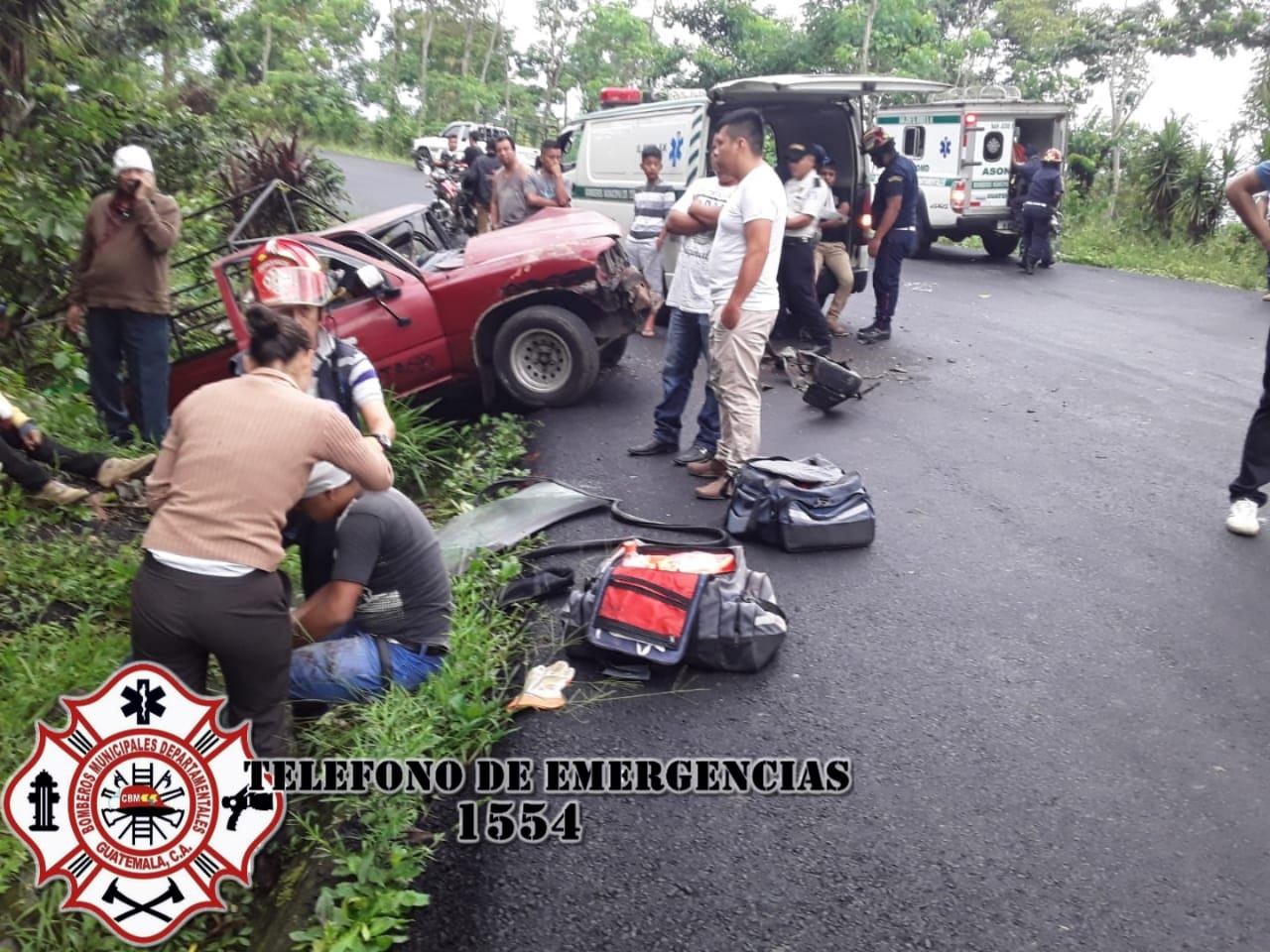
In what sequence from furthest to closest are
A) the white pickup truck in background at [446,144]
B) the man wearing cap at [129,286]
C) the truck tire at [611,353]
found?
1. the white pickup truck in background at [446,144]
2. the truck tire at [611,353]
3. the man wearing cap at [129,286]

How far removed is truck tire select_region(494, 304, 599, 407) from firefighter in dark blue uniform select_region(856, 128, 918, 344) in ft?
10.6

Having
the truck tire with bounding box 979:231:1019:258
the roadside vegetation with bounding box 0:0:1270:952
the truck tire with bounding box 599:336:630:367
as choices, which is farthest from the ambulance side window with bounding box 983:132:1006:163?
the truck tire with bounding box 599:336:630:367

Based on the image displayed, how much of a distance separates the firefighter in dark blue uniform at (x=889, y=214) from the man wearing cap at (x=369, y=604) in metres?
6.48

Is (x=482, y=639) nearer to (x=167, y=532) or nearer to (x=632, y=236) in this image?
(x=167, y=532)

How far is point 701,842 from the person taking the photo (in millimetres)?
3055

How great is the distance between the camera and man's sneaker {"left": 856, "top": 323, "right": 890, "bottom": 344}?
9369 millimetres

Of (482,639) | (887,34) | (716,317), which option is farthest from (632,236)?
(887,34)

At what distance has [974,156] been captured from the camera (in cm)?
1488

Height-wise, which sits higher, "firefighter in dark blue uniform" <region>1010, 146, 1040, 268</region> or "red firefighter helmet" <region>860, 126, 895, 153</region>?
"red firefighter helmet" <region>860, 126, 895, 153</region>

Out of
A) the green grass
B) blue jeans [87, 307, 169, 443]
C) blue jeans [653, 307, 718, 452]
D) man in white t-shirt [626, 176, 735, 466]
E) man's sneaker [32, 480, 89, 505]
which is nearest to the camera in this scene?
the green grass

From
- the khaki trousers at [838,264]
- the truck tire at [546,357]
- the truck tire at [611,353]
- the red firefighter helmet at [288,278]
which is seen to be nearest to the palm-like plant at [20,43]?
the truck tire at [546,357]

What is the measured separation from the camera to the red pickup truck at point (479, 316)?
686 centimetres

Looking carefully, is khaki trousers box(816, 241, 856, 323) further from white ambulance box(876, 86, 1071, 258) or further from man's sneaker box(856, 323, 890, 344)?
white ambulance box(876, 86, 1071, 258)

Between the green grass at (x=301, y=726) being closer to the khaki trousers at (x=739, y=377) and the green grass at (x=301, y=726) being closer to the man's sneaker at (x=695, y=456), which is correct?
the man's sneaker at (x=695, y=456)
